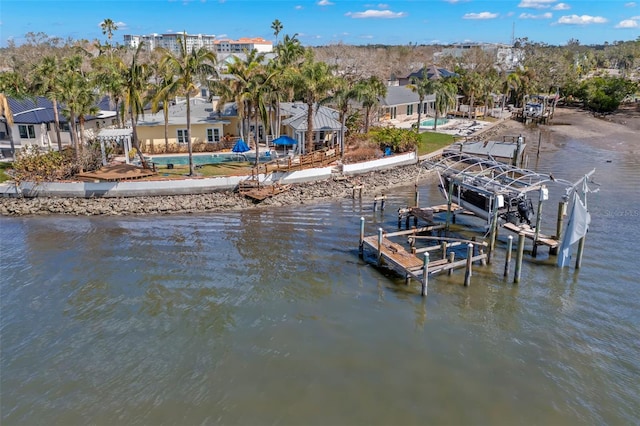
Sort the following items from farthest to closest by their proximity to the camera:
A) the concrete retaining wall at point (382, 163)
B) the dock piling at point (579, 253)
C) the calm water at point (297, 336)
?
the concrete retaining wall at point (382, 163) < the dock piling at point (579, 253) < the calm water at point (297, 336)

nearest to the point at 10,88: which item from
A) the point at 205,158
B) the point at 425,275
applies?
the point at 205,158

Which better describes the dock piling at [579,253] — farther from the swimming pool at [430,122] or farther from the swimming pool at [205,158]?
the swimming pool at [430,122]

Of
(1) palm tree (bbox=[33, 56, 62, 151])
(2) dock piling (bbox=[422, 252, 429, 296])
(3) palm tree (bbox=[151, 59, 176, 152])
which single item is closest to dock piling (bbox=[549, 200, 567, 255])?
(2) dock piling (bbox=[422, 252, 429, 296])

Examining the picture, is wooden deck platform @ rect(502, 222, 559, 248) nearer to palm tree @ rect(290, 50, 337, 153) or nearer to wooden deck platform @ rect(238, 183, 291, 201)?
wooden deck platform @ rect(238, 183, 291, 201)

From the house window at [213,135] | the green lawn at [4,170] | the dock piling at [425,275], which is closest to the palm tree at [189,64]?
the house window at [213,135]

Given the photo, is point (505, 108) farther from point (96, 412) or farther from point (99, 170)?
point (96, 412)

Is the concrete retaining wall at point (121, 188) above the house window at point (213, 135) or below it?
below

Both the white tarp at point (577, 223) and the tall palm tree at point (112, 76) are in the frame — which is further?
the tall palm tree at point (112, 76)

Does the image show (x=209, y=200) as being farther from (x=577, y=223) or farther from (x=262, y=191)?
(x=577, y=223)

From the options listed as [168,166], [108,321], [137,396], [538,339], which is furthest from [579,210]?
[168,166]
